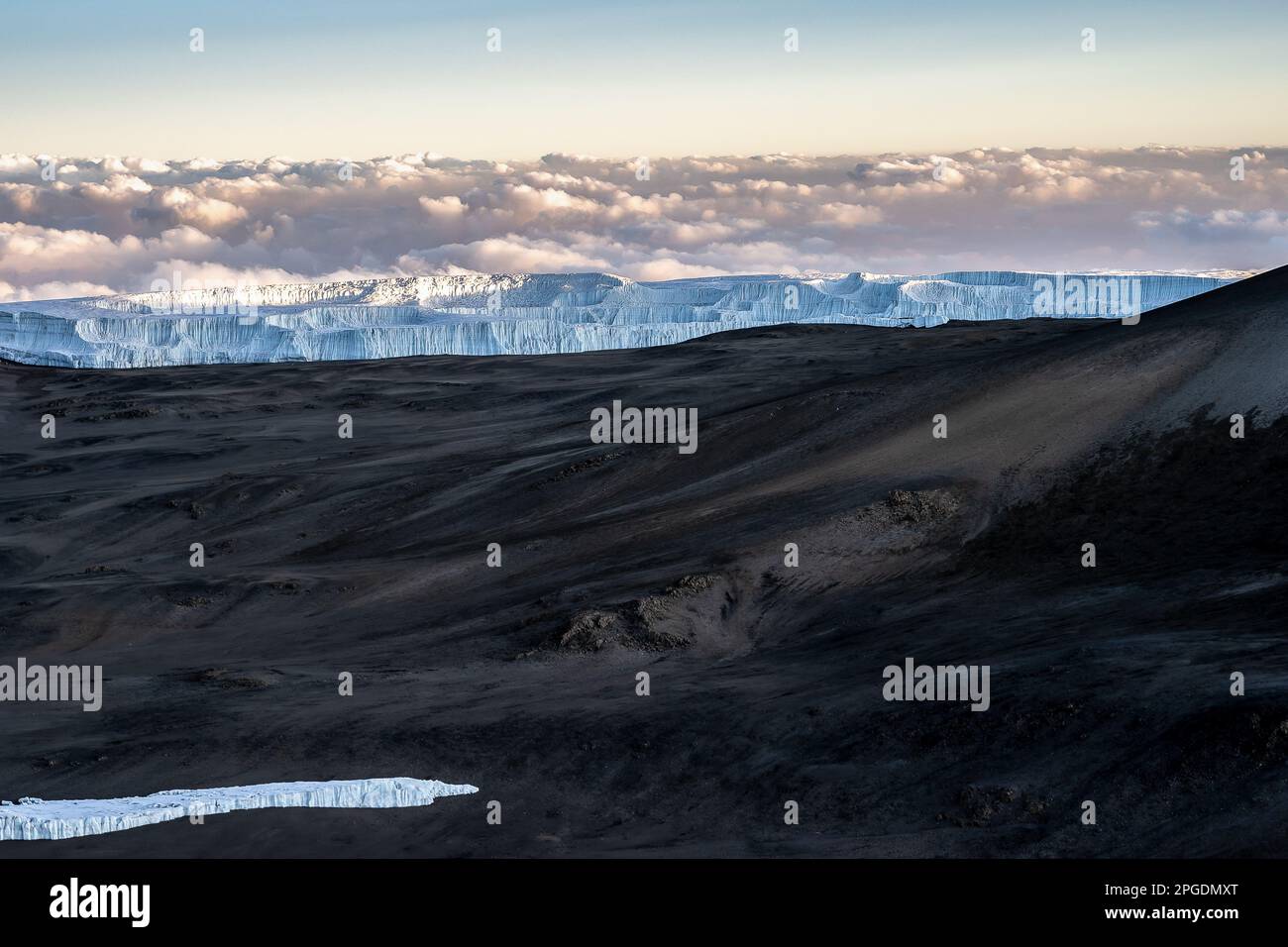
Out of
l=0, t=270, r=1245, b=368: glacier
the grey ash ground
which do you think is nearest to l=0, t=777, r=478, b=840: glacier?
the grey ash ground

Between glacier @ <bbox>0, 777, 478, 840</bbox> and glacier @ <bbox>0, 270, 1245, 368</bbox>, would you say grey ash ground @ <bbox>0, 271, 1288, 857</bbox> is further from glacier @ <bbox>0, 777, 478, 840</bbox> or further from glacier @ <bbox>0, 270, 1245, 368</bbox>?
glacier @ <bbox>0, 270, 1245, 368</bbox>

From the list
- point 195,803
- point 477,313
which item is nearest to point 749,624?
point 195,803

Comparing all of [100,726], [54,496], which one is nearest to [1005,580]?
[100,726]

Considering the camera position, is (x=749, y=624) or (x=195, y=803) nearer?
(x=195, y=803)

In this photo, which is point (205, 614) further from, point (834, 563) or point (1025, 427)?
point (1025, 427)

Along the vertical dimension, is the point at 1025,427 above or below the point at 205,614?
above

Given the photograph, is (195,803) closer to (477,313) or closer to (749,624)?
(749,624)
